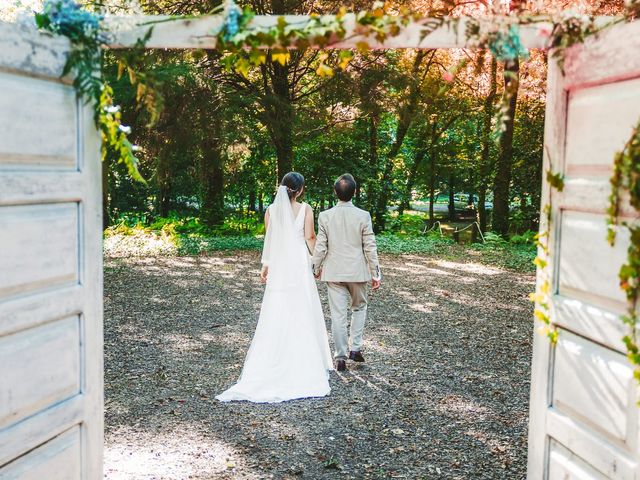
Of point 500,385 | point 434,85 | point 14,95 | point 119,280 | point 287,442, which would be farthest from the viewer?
point 434,85

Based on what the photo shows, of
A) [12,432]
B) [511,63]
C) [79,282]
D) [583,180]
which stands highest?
[511,63]

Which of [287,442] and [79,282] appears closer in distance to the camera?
[79,282]

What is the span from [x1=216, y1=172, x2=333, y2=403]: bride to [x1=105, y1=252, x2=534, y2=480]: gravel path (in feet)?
0.88

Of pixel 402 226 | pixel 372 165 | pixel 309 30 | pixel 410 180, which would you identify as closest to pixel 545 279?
pixel 309 30

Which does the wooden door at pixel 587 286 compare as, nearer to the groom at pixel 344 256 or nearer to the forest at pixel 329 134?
the groom at pixel 344 256

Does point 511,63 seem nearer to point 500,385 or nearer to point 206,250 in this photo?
point 500,385

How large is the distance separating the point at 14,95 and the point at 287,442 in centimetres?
336

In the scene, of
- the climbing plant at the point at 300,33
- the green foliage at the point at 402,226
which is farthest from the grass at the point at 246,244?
the climbing plant at the point at 300,33

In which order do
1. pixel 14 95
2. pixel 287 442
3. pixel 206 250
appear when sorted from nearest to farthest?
pixel 14 95
pixel 287 442
pixel 206 250

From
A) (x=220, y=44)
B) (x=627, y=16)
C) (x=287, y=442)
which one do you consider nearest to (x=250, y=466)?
(x=287, y=442)

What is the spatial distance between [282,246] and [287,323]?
79cm

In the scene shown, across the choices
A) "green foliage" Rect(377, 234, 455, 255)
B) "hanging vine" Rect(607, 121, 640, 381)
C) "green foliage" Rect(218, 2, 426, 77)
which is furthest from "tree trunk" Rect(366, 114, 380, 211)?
"hanging vine" Rect(607, 121, 640, 381)

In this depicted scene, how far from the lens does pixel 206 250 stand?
16969 millimetres

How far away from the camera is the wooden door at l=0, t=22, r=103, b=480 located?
2.56 meters
